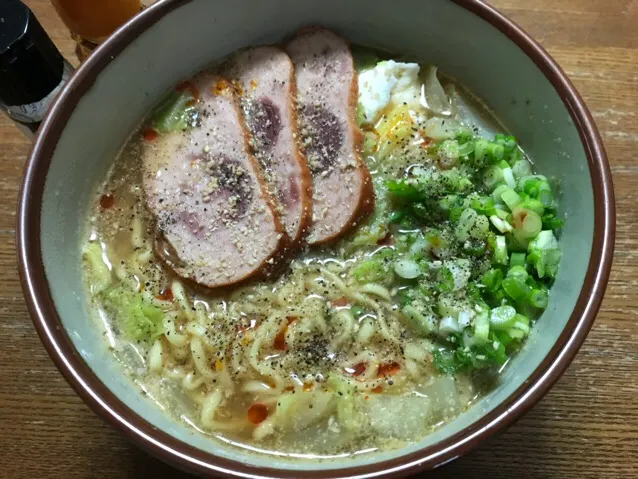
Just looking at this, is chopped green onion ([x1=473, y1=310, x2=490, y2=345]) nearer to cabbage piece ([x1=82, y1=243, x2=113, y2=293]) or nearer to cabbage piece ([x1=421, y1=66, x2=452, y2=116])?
cabbage piece ([x1=421, y1=66, x2=452, y2=116])

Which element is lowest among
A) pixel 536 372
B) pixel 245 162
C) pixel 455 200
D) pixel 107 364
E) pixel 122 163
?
pixel 536 372

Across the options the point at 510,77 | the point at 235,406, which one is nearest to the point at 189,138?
the point at 235,406

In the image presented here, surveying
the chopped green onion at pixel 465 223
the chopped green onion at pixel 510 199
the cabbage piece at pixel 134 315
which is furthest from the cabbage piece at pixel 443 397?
the cabbage piece at pixel 134 315

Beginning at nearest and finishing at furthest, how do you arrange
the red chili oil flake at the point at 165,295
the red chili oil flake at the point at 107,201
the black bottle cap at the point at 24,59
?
the black bottle cap at the point at 24,59 → the red chili oil flake at the point at 165,295 → the red chili oil flake at the point at 107,201

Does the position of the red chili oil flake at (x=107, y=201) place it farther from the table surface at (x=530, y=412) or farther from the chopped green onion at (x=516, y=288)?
the chopped green onion at (x=516, y=288)

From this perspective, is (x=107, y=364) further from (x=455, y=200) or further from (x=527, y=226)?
(x=527, y=226)

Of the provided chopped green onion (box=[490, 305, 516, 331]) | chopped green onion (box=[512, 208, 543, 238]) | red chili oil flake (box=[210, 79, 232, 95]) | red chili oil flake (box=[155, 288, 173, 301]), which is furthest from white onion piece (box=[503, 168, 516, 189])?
red chili oil flake (box=[155, 288, 173, 301])
